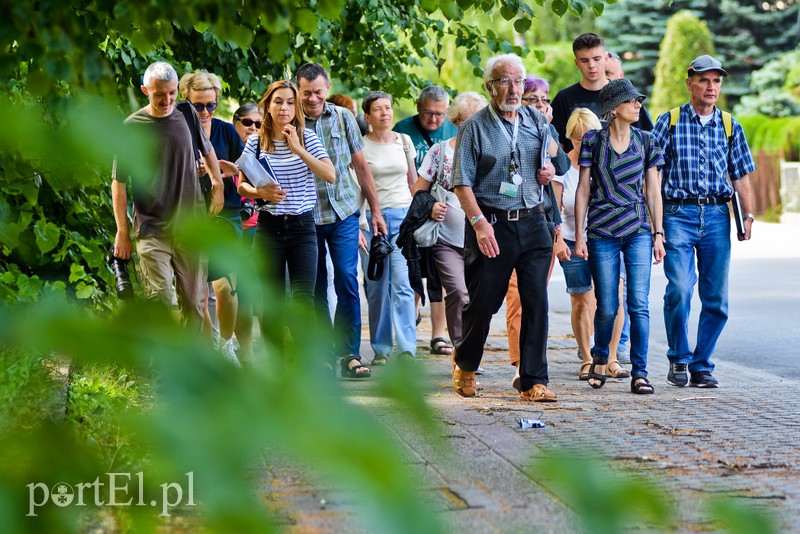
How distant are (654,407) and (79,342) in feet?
21.2

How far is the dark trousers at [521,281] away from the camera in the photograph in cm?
723

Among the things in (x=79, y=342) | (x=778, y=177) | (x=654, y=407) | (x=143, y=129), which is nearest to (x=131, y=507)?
(x=79, y=342)

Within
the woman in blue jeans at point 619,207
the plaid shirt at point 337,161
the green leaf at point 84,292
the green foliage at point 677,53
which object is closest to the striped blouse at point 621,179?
the woman in blue jeans at point 619,207

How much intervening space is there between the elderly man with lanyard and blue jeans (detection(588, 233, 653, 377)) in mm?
770

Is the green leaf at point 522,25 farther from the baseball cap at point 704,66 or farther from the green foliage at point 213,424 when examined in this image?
the green foliage at point 213,424

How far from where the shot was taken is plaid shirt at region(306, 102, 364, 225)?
337 inches

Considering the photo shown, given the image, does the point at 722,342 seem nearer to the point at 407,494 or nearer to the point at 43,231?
the point at 43,231

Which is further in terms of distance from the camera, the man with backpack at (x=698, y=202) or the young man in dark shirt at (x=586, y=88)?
the young man in dark shirt at (x=586, y=88)

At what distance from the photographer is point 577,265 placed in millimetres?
8594

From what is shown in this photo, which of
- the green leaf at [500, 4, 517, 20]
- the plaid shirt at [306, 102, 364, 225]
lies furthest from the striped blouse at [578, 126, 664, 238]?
the green leaf at [500, 4, 517, 20]

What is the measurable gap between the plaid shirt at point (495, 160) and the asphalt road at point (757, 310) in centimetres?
263

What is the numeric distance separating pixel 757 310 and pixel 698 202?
555 centimetres

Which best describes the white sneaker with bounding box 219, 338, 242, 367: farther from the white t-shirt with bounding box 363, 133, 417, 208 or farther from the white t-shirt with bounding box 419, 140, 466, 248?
the white t-shirt with bounding box 363, 133, 417, 208

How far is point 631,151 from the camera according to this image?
7934 mm
